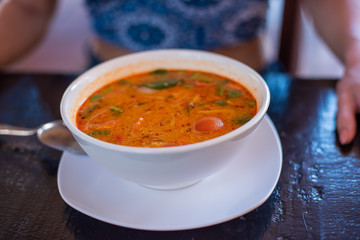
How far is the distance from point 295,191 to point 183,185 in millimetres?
290

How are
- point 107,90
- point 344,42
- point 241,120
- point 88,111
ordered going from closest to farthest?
point 241,120
point 88,111
point 107,90
point 344,42

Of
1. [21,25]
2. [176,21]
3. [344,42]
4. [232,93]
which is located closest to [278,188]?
[232,93]

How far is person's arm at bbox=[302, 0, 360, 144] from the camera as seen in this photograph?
117 centimetres

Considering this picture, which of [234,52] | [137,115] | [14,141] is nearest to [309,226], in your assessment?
[137,115]

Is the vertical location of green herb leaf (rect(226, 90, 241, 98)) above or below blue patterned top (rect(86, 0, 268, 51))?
above

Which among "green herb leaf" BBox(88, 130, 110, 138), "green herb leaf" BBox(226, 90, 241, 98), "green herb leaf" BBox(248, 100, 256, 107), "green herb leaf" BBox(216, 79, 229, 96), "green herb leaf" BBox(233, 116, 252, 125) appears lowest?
"green herb leaf" BBox(216, 79, 229, 96)

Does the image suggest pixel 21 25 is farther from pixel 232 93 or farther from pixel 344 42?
pixel 344 42

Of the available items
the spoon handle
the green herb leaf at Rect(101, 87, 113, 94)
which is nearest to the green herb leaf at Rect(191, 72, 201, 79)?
the green herb leaf at Rect(101, 87, 113, 94)

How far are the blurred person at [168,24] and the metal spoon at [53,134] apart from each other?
68 centimetres

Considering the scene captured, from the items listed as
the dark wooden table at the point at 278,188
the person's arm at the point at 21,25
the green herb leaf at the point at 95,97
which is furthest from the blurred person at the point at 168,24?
the green herb leaf at the point at 95,97

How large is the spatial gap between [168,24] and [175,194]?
44.7 inches

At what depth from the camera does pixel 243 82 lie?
3.74ft

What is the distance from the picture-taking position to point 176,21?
5.98 ft

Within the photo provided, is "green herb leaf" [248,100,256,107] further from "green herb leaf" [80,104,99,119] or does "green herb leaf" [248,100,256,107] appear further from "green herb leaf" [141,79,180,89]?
"green herb leaf" [80,104,99,119]
